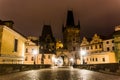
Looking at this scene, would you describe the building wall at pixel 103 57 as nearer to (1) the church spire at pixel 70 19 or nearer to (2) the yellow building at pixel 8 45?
(2) the yellow building at pixel 8 45

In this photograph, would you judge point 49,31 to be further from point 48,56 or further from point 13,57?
point 13,57

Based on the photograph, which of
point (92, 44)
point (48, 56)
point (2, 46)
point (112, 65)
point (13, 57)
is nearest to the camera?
point (112, 65)

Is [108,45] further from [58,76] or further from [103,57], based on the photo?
[58,76]

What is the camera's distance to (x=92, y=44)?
70.4 metres

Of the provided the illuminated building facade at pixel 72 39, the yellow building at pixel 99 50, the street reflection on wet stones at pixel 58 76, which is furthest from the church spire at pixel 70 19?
the street reflection on wet stones at pixel 58 76

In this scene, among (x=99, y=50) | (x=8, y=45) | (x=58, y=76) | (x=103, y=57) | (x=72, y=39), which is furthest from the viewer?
(x=72, y=39)

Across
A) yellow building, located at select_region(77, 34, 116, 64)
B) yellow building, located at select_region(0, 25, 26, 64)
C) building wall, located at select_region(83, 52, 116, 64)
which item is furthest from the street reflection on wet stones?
building wall, located at select_region(83, 52, 116, 64)

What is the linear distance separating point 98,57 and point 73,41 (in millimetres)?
28053

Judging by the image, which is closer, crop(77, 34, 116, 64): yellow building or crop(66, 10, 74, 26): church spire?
crop(77, 34, 116, 64): yellow building

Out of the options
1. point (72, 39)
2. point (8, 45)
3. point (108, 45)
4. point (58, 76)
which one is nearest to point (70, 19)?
point (72, 39)

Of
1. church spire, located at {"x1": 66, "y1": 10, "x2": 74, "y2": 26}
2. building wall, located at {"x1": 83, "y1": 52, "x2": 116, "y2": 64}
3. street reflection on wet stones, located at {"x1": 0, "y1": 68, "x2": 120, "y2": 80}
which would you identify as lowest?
street reflection on wet stones, located at {"x1": 0, "y1": 68, "x2": 120, "y2": 80}

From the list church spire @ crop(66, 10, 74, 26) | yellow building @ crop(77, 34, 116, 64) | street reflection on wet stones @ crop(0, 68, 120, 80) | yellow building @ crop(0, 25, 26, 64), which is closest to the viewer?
street reflection on wet stones @ crop(0, 68, 120, 80)

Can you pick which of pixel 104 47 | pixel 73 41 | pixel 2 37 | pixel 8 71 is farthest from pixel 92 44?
pixel 8 71

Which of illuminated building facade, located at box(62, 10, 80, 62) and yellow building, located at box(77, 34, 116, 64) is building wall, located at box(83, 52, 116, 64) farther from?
illuminated building facade, located at box(62, 10, 80, 62)
